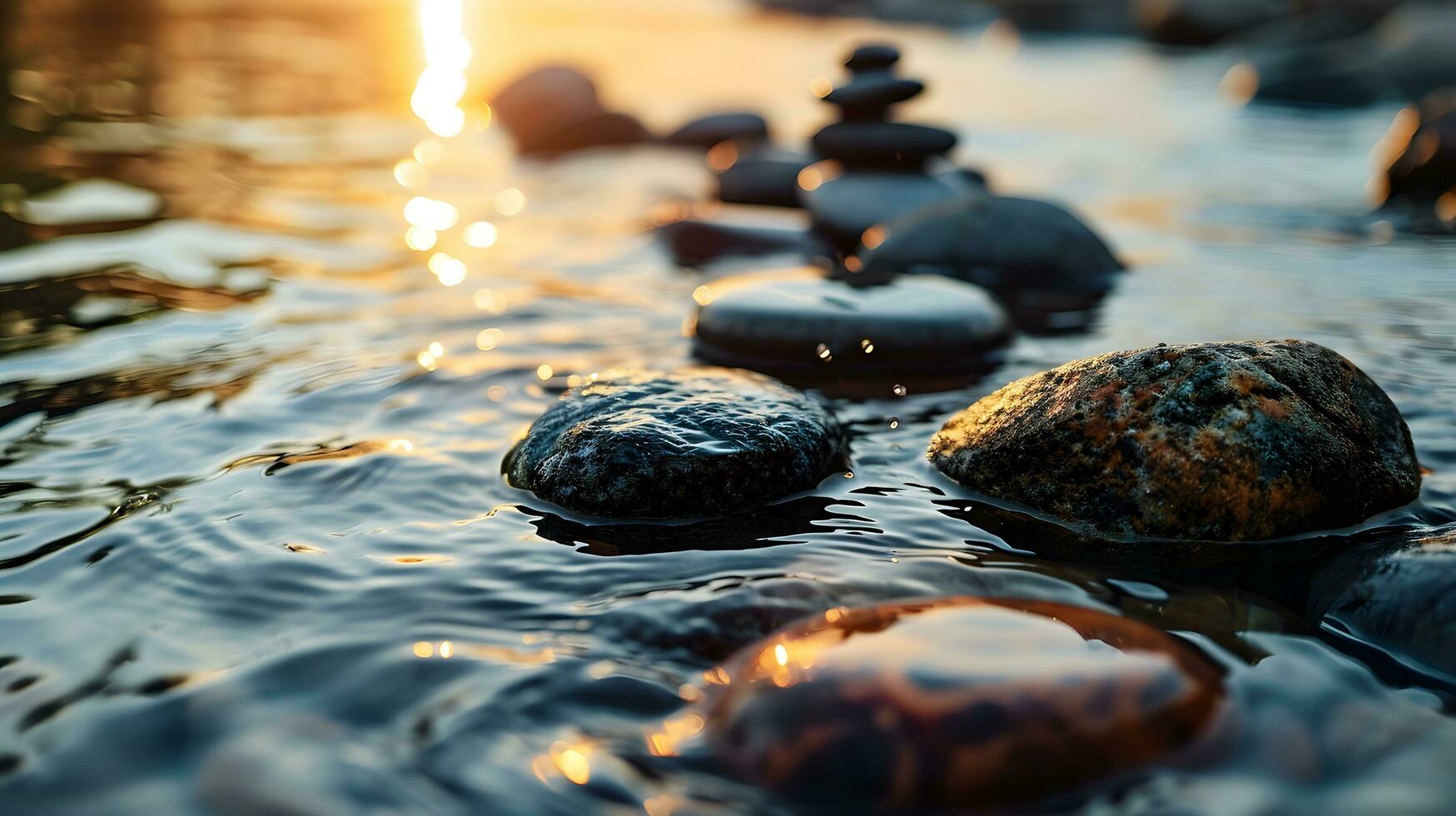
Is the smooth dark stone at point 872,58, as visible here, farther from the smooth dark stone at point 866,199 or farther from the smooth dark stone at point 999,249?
the smooth dark stone at point 999,249

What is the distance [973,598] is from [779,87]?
14.7 meters

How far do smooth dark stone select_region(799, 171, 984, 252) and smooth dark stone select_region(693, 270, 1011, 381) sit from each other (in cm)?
234

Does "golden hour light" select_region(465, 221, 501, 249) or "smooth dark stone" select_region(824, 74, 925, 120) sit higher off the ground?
"smooth dark stone" select_region(824, 74, 925, 120)

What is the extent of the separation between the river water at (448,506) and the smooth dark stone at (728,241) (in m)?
0.40

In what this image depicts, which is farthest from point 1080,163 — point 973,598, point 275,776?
point 275,776

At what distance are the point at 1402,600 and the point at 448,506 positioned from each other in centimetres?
238

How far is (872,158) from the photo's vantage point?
784 centimetres

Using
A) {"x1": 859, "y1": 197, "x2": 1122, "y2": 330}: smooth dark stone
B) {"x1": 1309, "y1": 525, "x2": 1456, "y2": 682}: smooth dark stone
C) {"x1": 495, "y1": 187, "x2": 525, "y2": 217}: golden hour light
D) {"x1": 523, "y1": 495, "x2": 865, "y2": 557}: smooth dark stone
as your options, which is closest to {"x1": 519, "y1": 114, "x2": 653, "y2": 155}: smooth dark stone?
{"x1": 495, "y1": 187, "x2": 525, "y2": 217}: golden hour light

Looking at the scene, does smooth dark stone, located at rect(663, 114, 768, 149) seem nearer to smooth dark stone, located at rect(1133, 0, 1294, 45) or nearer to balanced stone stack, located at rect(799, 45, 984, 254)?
balanced stone stack, located at rect(799, 45, 984, 254)

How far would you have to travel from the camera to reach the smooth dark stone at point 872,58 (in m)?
8.02

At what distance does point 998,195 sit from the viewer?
21.8 feet

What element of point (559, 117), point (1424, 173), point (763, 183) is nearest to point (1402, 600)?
point (763, 183)

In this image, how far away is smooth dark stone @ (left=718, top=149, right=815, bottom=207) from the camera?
8.71 meters

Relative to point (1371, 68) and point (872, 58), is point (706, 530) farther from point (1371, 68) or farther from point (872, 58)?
point (1371, 68)
